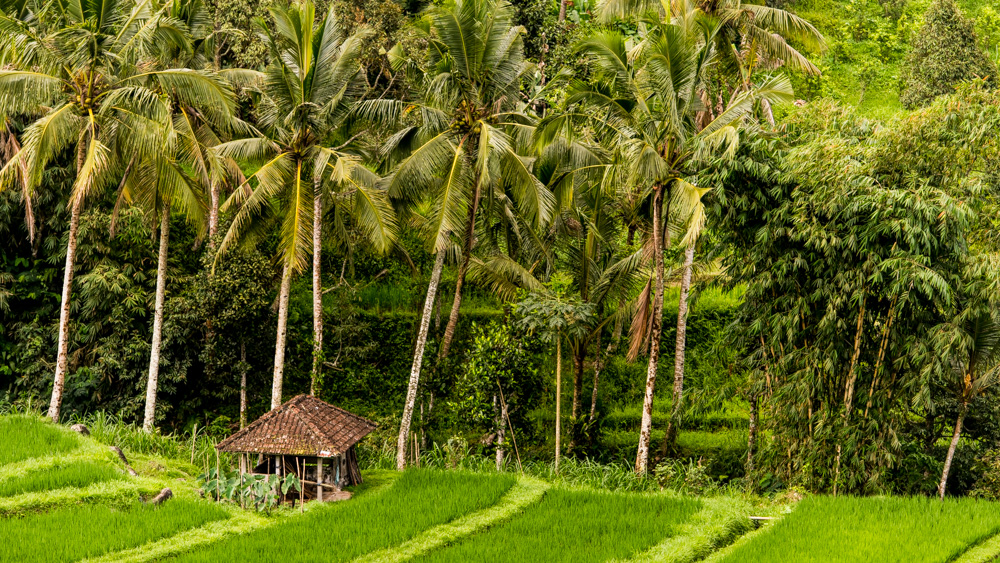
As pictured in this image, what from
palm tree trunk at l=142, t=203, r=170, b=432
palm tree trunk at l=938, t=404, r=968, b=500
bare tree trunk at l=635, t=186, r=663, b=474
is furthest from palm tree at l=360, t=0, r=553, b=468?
palm tree trunk at l=938, t=404, r=968, b=500

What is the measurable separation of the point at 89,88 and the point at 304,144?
354cm

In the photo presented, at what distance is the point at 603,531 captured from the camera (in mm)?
11992

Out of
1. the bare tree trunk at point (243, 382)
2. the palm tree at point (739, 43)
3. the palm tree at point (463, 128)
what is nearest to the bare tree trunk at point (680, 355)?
the palm tree at point (739, 43)

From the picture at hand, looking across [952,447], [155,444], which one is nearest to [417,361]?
[155,444]

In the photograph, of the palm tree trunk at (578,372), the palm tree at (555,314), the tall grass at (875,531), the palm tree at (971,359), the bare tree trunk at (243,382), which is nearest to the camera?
the tall grass at (875,531)

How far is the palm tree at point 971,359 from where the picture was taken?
12.4 metres

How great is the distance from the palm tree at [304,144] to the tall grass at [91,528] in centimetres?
411

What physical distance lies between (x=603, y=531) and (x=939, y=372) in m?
4.84

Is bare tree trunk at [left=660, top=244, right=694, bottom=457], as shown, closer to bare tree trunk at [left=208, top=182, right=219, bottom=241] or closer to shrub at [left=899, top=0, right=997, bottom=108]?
bare tree trunk at [left=208, top=182, right=219, bottom=241]

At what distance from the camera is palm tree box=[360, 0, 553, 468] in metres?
14.9

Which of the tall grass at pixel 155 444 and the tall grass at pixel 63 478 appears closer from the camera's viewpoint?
the tall grass at pixel 63 478

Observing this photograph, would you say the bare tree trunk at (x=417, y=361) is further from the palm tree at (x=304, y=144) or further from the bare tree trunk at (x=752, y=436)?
the bare tree trunk at (x=752, y=436)

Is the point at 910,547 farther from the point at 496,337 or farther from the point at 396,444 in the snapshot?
the point at 396,444

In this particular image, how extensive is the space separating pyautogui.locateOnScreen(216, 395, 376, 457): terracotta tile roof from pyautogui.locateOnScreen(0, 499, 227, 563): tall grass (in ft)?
3.66
